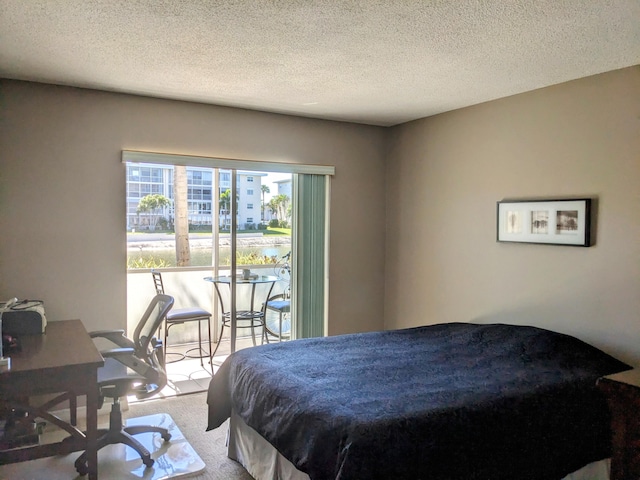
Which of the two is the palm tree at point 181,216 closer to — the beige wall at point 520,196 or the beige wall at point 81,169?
the beige wall at point 81,169

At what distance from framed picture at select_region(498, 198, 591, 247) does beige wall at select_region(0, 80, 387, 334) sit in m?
2.08

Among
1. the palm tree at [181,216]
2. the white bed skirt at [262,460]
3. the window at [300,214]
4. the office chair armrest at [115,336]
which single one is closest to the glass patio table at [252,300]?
the window at [300,214]

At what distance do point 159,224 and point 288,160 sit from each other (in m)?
1.37

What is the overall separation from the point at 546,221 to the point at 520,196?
1.04ft

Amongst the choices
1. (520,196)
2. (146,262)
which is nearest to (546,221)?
(520,196)

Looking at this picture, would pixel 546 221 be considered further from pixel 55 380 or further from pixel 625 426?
pixel 55 380

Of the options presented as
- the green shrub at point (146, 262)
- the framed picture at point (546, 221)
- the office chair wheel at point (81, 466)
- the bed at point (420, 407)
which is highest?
the framed picture at point (546, 221)

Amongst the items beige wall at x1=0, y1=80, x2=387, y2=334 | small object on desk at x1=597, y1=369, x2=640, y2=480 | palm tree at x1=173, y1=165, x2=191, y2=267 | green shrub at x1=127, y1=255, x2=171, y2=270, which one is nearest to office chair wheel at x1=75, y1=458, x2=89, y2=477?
beige wall at x1=0, y1=80, x2=387, y2=334

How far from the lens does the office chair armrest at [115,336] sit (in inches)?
135

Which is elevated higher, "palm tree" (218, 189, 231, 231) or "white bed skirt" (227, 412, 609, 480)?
"palm tree" (218, 189, 231, 231)

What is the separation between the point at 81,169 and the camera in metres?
3.71

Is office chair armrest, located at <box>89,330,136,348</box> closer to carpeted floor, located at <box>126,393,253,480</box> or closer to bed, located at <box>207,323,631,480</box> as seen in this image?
carpeted floor, located at <box>126,393,253,480</box>

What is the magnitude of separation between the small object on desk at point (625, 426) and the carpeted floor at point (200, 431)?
191 centimetres

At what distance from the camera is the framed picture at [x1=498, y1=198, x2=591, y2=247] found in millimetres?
3229
